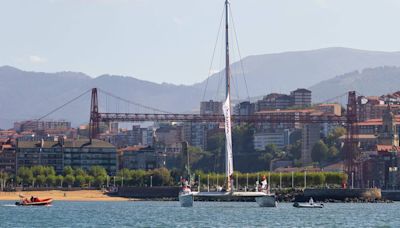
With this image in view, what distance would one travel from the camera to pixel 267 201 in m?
105

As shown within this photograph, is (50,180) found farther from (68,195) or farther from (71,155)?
(71,155)

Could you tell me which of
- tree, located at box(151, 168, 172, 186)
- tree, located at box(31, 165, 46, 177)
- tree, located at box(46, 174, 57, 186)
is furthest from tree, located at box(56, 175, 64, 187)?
tree, located at box(151, 168, 172, 186)

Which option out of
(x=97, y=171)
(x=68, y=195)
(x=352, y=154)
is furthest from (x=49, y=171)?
(x=352, y=154)

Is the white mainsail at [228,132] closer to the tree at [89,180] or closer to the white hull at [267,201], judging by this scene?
the white hull at [267,201]

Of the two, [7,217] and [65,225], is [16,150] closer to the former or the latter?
[7,217]

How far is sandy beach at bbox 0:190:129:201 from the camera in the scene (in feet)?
491

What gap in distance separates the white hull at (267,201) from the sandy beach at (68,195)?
44.2 meters

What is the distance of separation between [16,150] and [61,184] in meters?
29.5

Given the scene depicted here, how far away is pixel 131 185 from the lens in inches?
6570

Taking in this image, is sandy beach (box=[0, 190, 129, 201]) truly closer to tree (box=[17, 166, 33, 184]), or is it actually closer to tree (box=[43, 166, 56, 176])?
tree (box=[17, 166, 33, 184])

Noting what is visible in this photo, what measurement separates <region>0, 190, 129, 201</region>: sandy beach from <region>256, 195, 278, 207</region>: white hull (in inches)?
1739

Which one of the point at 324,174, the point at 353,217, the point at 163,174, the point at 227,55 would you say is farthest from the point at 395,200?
the point at 353,217

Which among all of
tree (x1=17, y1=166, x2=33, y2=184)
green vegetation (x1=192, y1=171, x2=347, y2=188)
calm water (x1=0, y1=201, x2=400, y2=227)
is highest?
tree (x1=17, y1=166, x2=33, y2=184)

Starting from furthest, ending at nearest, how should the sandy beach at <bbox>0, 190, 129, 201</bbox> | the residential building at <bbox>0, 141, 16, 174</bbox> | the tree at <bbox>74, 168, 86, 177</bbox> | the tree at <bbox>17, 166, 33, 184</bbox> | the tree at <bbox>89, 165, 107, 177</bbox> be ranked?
the residential building at <bbox>0, 141, 16, 174</bbox>, the tree at <bbox>89, 165, 107, 177</bbox>, the tree at <bbox>74, 168, 86, 177</bbox>, the tree at <bbox>17, 166, 33, 184</bbox>, the sandy beach at <bbox>0, 190, 129, 201</bbox>
